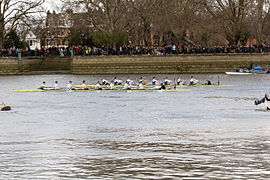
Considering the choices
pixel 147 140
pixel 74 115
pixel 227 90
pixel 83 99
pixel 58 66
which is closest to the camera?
pixel 147 140

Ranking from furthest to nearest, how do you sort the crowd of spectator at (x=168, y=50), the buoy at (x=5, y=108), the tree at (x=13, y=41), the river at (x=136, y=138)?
the tree at (x=13, y=41) → the crowd of spectator at (x=168, y=50) → the buoy at (x=5, y=108) → the river at (x=136, y=138)

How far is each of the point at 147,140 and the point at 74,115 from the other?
38.2 ft

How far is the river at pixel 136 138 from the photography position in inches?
810

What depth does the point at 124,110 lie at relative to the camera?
3956 cm

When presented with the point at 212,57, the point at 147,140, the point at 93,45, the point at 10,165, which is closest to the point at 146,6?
the point at 212,57

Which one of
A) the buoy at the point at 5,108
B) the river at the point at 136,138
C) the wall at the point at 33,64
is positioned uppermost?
the wall at the point at 33,64

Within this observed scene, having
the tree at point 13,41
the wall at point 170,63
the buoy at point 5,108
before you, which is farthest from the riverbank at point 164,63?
the buoy at point 5,108

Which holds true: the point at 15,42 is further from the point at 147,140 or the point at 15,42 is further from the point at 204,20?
the point at 147,140

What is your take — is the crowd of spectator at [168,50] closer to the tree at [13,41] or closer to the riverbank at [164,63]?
the riverbank at [164,63]

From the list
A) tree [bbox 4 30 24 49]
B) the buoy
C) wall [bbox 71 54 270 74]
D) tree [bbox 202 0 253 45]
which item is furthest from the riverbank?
the buoy

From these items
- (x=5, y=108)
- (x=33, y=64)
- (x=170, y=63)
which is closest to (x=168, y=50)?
(x=170, y=63)

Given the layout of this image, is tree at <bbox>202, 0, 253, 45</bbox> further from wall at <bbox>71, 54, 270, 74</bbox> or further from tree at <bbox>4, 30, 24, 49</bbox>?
tree at <bbox>4, 30, 24, 49</bbox>

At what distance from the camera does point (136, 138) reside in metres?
27.3

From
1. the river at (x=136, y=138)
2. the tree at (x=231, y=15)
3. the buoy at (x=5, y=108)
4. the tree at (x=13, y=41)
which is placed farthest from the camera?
the tree at (x=13, y=41)
